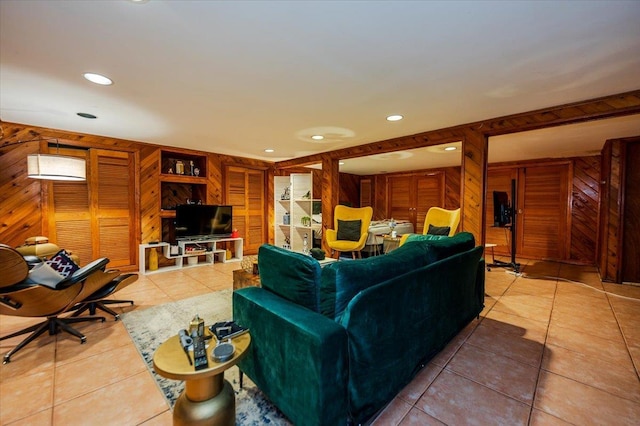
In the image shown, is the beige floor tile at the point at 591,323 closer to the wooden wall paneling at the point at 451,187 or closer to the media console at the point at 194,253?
the wooden wall paneling at the point at 451,187

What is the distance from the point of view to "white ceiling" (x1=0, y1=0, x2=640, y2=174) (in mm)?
1416

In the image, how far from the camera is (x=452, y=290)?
6.78 feet

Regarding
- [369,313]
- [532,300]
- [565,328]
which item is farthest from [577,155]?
[369,313]

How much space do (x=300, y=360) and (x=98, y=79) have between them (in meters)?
2.68

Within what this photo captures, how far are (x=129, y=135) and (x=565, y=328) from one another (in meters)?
5.95

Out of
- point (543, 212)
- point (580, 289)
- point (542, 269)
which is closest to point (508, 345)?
point (580, 289)

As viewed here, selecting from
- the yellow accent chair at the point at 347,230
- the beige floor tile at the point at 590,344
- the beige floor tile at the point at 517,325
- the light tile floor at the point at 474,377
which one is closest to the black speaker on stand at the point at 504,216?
the light tile floor at the point at 474,377

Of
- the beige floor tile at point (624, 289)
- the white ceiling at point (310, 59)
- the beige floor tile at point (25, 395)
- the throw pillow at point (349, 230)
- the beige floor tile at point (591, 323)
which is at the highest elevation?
the white ceiling at point (310, 59)

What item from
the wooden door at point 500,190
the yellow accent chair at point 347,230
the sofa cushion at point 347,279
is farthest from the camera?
the wooden door at point 500,190

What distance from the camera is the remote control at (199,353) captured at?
1168mm

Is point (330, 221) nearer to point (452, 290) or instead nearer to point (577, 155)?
point (452, 290)

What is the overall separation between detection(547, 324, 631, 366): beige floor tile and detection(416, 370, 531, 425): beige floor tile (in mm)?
Answer: 1080

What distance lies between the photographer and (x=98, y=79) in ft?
7.18

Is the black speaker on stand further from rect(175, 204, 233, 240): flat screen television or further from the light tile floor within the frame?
rect(175, 204, 233, 240): flat screen television
